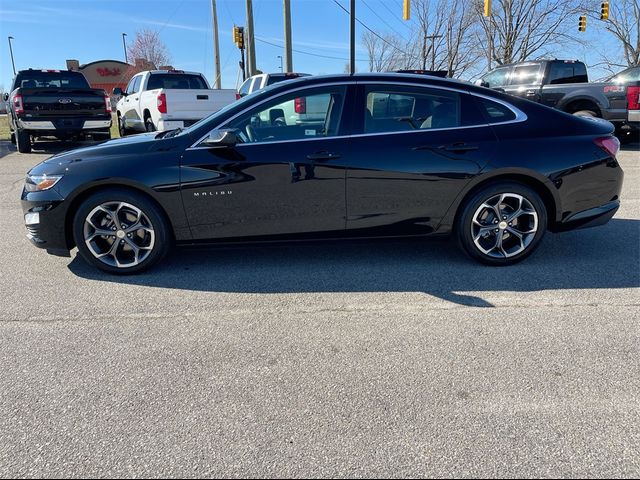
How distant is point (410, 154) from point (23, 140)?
40.3 feet

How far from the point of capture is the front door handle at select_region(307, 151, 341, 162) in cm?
403

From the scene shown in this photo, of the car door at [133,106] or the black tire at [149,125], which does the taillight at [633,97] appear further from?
the car door at [133,106]

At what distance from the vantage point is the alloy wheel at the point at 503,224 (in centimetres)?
430

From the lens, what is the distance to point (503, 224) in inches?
170

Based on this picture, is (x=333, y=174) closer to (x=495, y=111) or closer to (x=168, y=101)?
(x=495, y=111)

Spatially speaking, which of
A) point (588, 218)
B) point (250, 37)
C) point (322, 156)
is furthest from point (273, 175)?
point (250, 37)

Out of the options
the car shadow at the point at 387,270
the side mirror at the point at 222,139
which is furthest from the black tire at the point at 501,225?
the side mirror at the point at 222,139

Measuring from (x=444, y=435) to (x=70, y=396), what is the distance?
6.23 ft

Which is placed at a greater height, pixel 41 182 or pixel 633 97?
pixel 633 97

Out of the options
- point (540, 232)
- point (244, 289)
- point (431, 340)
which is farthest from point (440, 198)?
point (244, 289)

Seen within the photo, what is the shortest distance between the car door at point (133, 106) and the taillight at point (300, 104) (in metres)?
9.41

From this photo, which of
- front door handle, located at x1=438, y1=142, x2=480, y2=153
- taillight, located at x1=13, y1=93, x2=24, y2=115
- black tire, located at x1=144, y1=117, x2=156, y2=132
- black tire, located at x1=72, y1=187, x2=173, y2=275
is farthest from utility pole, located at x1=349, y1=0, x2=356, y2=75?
black tire, located at x1=72, y1=187, x2=173, y2=275

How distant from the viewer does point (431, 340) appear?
10.3 feet

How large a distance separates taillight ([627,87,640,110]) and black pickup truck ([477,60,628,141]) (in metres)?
0.11
